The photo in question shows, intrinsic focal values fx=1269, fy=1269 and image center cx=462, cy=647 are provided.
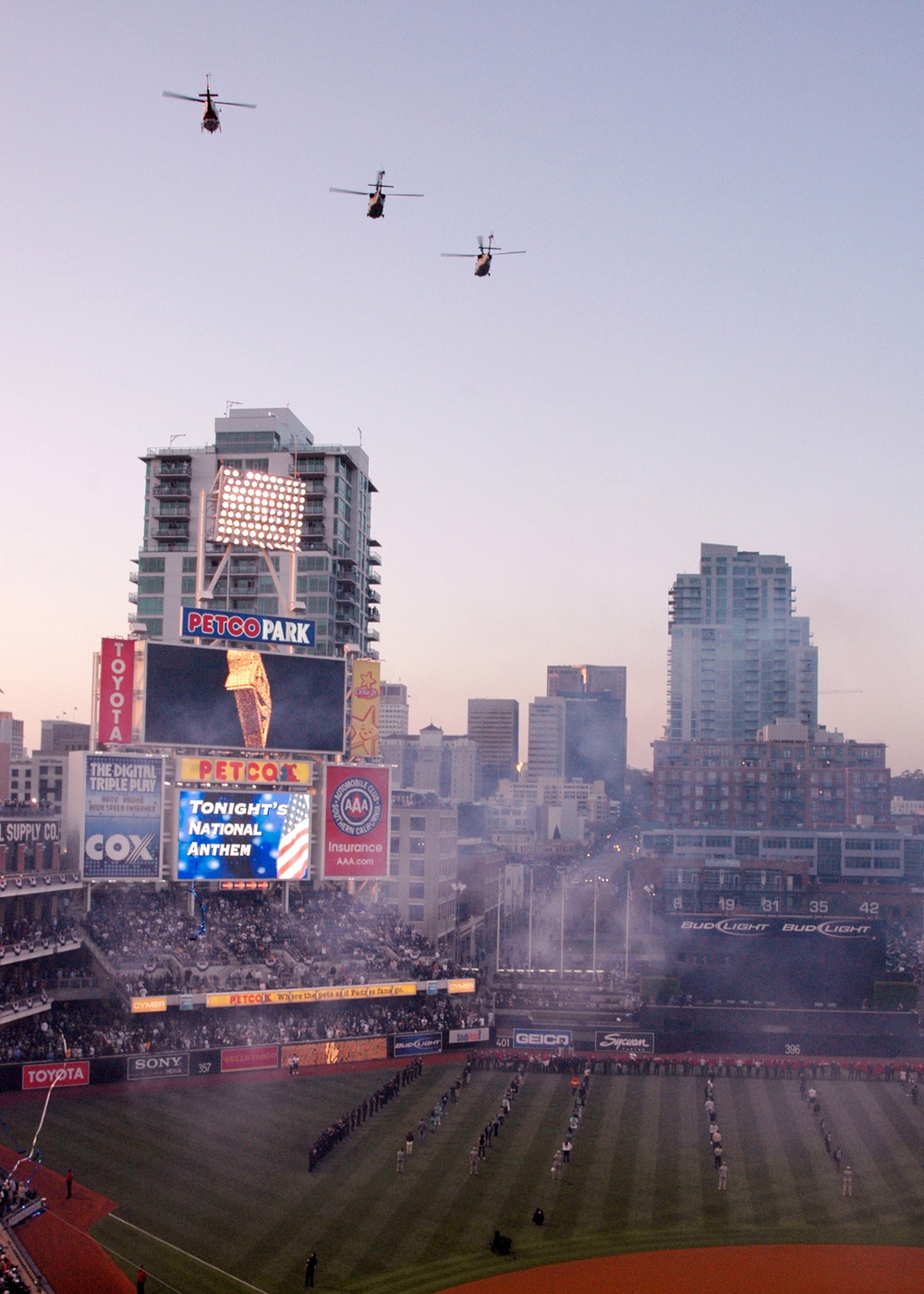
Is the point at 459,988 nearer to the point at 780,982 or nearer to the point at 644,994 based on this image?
the point at 644,994

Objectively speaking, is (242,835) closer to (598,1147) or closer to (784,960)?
(598,1147)

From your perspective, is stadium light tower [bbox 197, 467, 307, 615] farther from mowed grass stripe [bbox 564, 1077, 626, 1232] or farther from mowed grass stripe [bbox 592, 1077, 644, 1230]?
mowed grass stripe [bbox 592, 1077, 644, 1230]

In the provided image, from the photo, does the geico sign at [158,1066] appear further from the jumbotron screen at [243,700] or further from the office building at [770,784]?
the office building at [770,784]

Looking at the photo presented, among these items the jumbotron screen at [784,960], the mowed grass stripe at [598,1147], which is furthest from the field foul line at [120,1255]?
the jumbotron screen at [784,960]

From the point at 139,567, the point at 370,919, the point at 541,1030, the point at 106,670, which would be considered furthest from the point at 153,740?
the point at 139,567

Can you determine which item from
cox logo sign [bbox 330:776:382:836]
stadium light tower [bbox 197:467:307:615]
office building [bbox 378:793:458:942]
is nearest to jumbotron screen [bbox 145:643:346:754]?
cox logo sign [bbox 330:776:382:836]

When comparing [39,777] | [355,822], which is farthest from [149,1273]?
[39,777]
